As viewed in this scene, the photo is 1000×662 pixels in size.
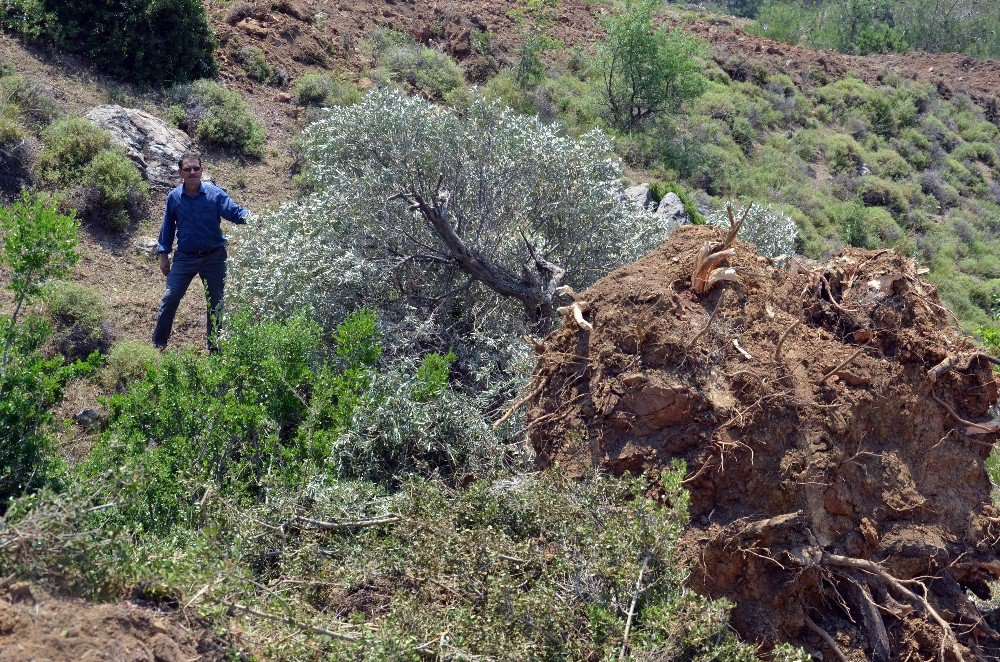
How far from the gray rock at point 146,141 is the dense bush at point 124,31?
1539mm

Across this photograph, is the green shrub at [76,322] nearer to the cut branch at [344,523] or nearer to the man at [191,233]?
the man at [191,233]

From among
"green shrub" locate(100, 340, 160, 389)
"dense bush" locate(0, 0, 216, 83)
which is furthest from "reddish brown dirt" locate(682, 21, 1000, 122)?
"green shrub" locate(100, 340, 160, 389)

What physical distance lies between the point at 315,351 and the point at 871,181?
57.1 feet

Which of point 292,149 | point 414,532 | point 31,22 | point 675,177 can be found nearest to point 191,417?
point 414,532

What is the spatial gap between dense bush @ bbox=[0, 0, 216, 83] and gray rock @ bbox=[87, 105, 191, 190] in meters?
1.54

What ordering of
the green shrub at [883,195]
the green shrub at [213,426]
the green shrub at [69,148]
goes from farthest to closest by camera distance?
the green shrub at [883,195] → the green shrub at [69,148] → the green shrub at [213,426]

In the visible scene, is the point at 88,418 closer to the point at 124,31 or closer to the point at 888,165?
the point at 124,31

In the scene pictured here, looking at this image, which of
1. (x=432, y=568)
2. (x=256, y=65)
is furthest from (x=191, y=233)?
(x=256, y=65)

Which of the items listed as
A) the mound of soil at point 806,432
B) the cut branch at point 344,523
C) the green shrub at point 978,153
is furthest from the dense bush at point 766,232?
the green shrub at point 978,153

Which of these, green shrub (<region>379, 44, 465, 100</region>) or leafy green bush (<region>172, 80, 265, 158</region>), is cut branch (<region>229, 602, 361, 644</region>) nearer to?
leafy green bush (<region>172, 80, 265, 158</region>)

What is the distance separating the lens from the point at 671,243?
4.82 metres

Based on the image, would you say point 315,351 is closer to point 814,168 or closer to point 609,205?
point 609,205

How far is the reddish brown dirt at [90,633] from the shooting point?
8.79 ft

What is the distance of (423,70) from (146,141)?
258 inches
